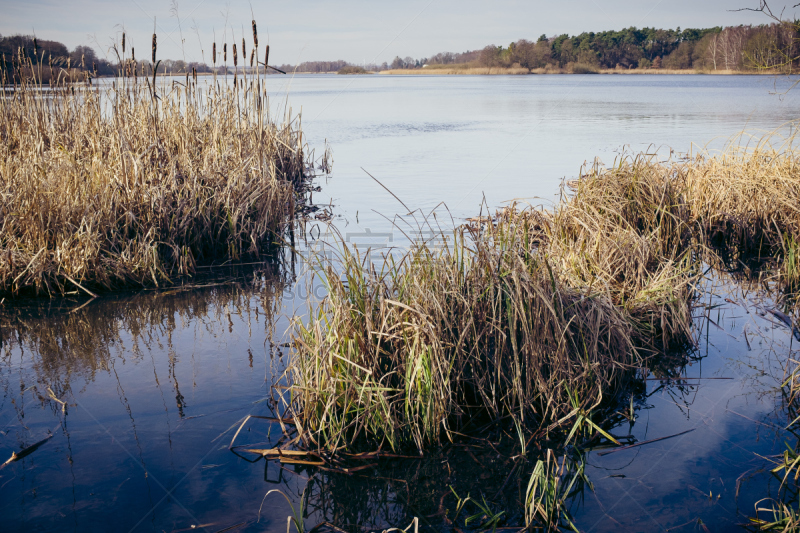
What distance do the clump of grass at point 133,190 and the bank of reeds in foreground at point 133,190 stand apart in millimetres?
12

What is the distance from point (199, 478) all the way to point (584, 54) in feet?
223

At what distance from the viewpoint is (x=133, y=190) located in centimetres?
489

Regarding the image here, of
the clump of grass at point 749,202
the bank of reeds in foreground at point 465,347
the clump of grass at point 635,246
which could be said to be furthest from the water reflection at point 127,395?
the clump of grass at point 749,202

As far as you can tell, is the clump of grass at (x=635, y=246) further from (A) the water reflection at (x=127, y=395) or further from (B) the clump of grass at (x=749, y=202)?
(A) the water reflection at (x=127, y=395)

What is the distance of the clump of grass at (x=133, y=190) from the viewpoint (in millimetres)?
4363

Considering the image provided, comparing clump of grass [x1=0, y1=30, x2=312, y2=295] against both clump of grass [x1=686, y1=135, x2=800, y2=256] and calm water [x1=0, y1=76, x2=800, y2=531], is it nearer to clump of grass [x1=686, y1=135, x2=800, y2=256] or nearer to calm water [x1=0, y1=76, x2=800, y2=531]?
calm water [x1=0, y1=76, x2=800, y2=531]

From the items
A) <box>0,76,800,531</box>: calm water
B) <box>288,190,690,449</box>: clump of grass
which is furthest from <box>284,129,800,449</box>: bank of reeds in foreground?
<box>0,76,800,531</box>: calm water

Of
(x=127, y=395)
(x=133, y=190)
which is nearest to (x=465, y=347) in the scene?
(x=127, y=395)

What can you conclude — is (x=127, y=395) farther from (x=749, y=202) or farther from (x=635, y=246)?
(x=749, y=202)

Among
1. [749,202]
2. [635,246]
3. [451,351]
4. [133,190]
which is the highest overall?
[133,190]

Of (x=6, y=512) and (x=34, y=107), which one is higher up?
(x=34, y=107)

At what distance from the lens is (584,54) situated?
6209cm

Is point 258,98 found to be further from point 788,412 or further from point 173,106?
point 788,412

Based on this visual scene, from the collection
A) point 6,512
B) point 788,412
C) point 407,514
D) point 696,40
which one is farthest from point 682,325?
point 696,40
